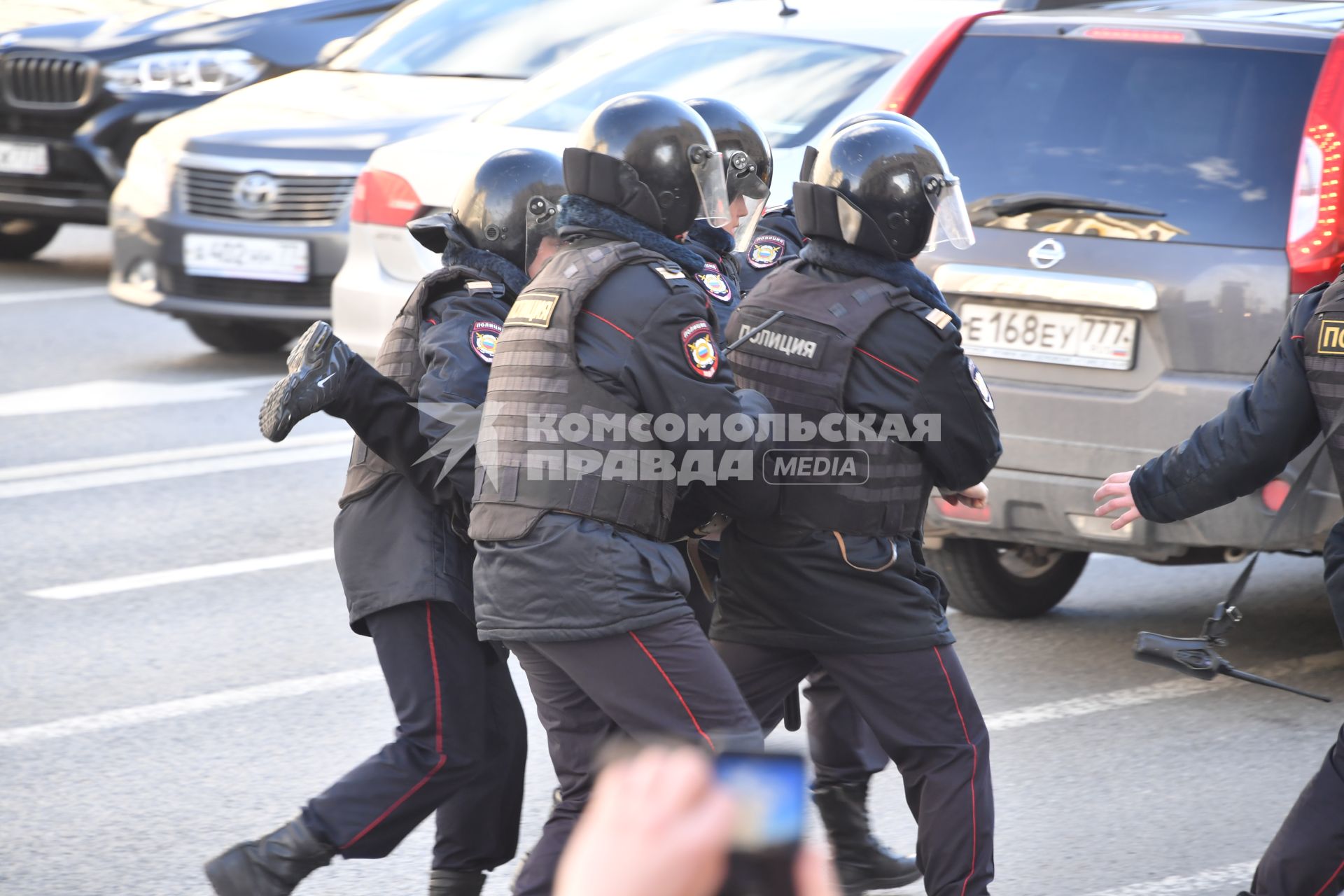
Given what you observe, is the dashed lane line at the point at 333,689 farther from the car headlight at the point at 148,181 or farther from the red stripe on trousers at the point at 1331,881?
the car headlight at the point at 148,181

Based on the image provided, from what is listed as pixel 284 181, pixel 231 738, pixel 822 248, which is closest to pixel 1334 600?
pixel 822 248

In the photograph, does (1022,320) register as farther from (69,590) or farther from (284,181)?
(284,181)

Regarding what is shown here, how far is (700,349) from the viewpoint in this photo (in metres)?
3.29

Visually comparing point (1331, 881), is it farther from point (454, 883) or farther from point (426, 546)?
point (426, 546)

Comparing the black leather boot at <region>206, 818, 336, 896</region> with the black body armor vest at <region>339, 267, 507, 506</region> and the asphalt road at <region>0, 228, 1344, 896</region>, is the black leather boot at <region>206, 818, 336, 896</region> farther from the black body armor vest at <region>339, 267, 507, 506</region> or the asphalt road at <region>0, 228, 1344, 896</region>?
the black body armor vest at <region>339, 267, 507, 506</region>

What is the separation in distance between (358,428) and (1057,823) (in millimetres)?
1973

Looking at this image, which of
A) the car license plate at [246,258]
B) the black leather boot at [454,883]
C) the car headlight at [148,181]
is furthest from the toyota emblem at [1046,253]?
the car headlight at [148,181]

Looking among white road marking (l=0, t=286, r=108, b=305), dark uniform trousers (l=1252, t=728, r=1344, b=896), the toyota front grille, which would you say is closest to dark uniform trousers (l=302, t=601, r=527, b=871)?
dark uniform trousers (l=1252, t=728, r=1344, b=896)

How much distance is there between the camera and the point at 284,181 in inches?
368

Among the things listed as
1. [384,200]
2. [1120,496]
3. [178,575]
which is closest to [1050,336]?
[1120,496]

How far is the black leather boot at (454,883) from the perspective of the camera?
3.89 meters

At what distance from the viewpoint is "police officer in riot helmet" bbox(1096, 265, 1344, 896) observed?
3391 mm

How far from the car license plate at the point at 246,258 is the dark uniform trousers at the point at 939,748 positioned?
628 centimetres

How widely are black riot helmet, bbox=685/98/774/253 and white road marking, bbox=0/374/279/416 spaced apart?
5.28m
